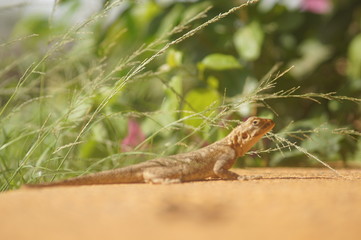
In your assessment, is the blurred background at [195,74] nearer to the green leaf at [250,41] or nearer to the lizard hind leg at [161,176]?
the green leaf at [250,41]

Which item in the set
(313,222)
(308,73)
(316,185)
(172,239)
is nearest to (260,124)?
(316,185)

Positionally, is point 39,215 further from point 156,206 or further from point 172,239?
point 172,239

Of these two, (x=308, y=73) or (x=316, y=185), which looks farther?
(x=308, y=73)

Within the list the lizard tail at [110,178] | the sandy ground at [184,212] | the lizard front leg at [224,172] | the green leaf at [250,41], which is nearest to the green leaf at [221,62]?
the green leaf at [250,41]

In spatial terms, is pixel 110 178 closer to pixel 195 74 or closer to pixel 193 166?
pixel 193 166

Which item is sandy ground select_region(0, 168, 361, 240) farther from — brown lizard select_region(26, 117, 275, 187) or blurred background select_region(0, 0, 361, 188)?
blurred background select_region(0, 0, 361, 188)

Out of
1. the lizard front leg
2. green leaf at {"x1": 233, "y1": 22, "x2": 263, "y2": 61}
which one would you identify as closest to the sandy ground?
the lizard front leg

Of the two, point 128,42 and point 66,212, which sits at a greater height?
point 66,212
